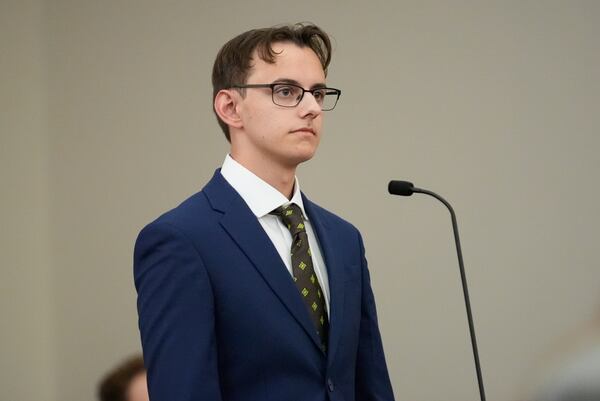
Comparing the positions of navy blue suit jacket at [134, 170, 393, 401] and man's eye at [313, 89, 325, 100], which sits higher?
man's eye at [313, 89, 325, 100]

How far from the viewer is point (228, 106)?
1.81 metres

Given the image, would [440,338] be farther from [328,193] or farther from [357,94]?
[357,94]

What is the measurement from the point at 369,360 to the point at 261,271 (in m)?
0.40

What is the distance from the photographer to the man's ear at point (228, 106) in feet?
5.87

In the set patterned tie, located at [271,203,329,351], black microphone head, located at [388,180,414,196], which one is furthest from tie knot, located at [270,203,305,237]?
black microphone head, located at [388,180,414,196]

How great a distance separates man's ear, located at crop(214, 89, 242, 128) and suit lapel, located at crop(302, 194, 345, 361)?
0.22 metres

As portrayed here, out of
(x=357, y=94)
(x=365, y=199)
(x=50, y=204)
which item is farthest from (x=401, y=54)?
(x=50, y=204)

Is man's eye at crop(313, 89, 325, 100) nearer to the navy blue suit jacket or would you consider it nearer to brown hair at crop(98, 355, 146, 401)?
the navy blue suit jacket

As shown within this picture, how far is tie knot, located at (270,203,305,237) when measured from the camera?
1.74 m

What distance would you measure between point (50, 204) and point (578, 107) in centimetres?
235

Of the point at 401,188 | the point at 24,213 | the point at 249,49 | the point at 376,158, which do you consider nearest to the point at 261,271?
the point at 249,49

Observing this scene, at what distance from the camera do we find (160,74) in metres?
3.91

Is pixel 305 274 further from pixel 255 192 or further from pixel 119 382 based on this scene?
pixel 119 382

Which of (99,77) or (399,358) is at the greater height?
(99,77)
